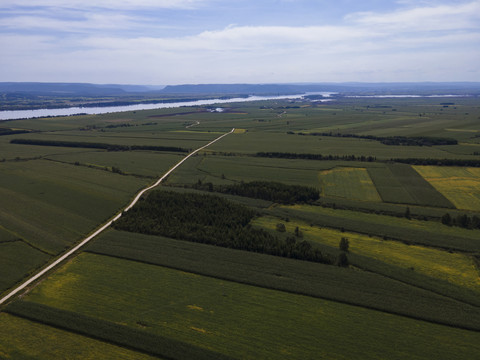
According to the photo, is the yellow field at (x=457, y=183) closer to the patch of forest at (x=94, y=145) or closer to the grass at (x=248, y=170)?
the grass at (x=248, y=170)

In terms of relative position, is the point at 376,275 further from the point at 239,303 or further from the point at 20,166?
the point at 20,166

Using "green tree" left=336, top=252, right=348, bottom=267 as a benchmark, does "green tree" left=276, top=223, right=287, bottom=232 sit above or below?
above

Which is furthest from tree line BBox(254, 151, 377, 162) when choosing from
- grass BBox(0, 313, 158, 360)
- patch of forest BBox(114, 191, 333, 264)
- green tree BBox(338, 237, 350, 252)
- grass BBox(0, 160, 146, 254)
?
grass BBox(0, 313, 158, 360)

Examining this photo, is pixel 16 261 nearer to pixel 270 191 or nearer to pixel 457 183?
pixel 270 191

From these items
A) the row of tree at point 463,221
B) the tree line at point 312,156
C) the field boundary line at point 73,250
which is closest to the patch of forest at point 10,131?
the field boundary line at point 73,250

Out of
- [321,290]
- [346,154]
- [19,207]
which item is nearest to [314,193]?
[321,290]

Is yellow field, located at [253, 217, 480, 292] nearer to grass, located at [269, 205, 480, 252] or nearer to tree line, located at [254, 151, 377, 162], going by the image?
grass, located at [269, 205, 480, 252]
